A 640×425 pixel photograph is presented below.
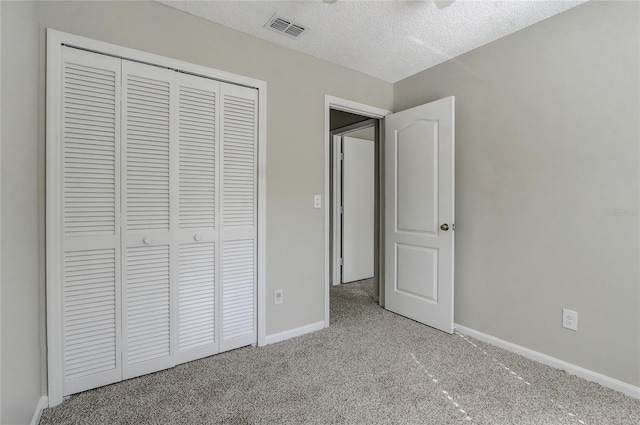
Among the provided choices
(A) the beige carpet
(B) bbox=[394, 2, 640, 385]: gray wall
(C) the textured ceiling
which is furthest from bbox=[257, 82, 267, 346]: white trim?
(B) bbox=[394, 2, 640, 385]: gray wall

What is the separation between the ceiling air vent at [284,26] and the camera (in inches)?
85.4

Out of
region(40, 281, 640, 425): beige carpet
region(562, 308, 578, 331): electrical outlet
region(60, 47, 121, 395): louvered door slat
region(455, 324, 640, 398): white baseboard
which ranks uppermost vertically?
region(60, 47, 121, 395): louvered door slat

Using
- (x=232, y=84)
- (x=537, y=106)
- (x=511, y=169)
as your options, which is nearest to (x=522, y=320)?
(x=511, y=169)

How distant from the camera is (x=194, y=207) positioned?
7.04ft

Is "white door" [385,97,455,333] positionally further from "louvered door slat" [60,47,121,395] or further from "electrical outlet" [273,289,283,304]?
"louvered door slat" [60,47,121,395]

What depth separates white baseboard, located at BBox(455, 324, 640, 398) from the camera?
1821 mm

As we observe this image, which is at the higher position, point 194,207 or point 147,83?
point 147,83

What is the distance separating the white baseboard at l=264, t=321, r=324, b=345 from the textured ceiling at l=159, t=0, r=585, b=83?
7.75 feet

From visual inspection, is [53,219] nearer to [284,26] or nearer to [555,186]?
[284,26]

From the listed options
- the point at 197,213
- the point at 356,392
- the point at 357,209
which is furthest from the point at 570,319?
the point at 357,209

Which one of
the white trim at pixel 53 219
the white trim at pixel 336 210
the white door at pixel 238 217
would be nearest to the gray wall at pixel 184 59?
the white trim at pixel 53 219

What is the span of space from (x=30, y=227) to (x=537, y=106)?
125 inches

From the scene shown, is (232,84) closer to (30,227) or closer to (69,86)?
(69,86)

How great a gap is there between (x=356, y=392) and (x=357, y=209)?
113 inches
